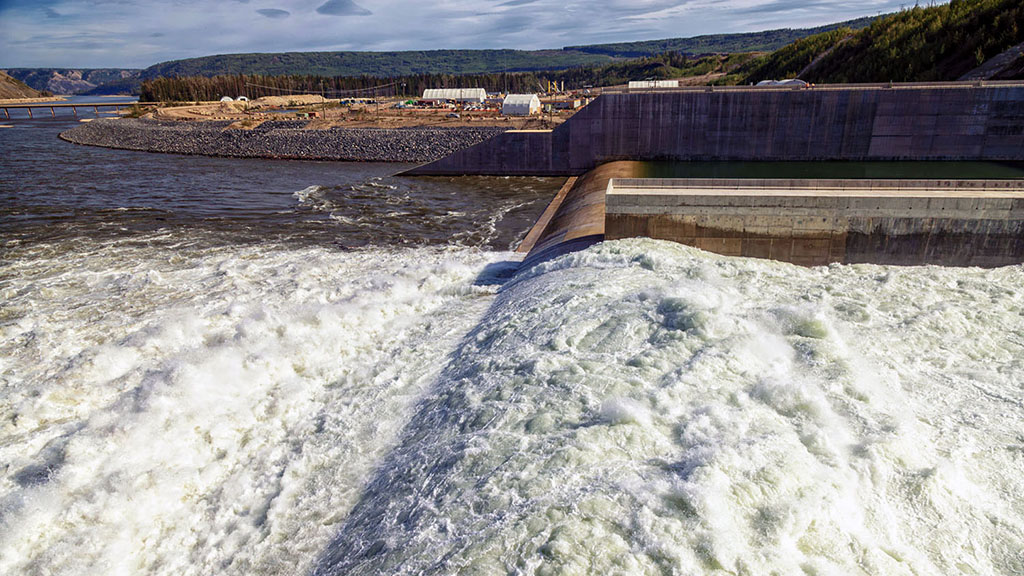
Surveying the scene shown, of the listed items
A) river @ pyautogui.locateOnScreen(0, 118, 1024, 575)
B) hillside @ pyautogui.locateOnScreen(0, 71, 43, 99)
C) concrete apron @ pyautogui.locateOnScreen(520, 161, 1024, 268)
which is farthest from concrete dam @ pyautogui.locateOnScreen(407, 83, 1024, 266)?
hillside @ pyautogui.locateOnScreen(0, 71, 43, 99)

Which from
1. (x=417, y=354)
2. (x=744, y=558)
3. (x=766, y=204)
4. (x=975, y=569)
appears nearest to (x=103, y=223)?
(x=417, y=354)

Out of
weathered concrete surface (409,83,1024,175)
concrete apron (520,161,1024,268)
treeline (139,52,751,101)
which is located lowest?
concrete apron (520,161,1024,268)

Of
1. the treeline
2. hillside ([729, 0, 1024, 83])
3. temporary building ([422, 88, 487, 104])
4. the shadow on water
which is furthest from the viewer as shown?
the treeline

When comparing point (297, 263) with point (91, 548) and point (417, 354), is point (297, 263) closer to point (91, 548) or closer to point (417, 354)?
point (417, 354)

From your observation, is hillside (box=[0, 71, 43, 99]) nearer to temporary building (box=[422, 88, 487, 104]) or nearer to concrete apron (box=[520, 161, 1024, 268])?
temporary building (box=[422, 88, 487, 104])

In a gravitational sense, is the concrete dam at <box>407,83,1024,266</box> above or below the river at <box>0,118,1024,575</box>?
above

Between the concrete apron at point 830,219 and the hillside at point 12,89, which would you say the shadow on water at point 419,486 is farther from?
the hillside at point 12,89

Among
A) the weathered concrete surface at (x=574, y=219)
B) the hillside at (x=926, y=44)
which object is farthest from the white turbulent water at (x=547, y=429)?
the hillside at (x=926, y=44)
